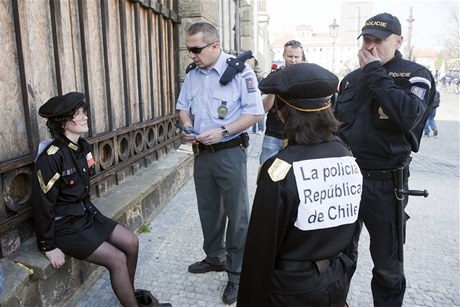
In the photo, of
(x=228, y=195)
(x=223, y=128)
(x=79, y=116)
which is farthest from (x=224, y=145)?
(x=79, y=116)

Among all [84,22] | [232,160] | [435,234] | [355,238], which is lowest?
[435,234]

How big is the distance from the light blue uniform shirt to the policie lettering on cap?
0.88 meters

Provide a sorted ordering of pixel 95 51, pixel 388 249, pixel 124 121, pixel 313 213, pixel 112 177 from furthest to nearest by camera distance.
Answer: pixel 124 121 → pixel 112 177 → pixel 95 51 → pixel 388 249 → pixel 313 213

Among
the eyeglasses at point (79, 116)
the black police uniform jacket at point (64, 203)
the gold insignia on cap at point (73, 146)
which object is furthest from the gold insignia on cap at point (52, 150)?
the eyeglasses at point (79, 116)

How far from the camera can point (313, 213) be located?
57.2 inches

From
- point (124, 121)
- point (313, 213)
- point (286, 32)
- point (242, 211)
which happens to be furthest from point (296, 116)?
point (286, 32)

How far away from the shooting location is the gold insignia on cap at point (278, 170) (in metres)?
1.42

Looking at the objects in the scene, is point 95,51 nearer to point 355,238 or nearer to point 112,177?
point 112,177

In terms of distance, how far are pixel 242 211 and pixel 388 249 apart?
1.08 metres

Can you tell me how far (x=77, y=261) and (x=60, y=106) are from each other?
1.11 meters

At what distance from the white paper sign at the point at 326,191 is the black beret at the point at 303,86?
0.77 feet

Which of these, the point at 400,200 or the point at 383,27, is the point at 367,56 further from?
the point at 400,200

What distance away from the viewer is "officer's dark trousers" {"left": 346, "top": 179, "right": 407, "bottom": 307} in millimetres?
2307

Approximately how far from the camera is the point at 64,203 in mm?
2375
